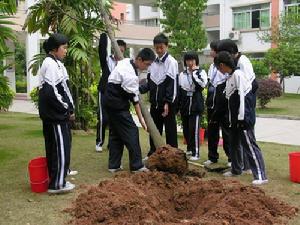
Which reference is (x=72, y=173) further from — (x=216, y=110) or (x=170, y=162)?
(x=216, y=110)

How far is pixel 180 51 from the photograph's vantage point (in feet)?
82.1

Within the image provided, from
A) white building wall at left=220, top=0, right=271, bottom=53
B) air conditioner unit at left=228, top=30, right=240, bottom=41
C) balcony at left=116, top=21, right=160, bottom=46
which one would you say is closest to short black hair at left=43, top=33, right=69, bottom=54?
balcony at left=116, top=21, right=160, bottom=46

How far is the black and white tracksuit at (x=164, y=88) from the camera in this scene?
22.4 feet

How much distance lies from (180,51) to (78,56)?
16.7 m

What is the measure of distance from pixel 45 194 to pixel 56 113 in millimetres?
961

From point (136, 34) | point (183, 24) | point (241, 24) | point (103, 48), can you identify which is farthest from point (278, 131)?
point (241, 24)

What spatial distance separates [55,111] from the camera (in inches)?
205

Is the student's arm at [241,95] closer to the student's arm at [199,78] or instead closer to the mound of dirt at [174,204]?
the mound of dirt at [174,204]

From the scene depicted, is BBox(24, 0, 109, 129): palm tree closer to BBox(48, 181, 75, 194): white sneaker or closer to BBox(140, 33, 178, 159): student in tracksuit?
BBox(140, 33, 178, 159): student in tracksuit

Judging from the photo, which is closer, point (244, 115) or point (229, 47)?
point (244, 115)

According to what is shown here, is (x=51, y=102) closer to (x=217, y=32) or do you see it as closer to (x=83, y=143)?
(x=83, y=143)

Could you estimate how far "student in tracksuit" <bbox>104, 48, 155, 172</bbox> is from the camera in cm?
590

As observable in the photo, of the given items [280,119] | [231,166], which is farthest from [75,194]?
[280,119]

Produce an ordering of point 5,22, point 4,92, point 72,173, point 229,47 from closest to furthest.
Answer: point 229,47 < point 72,173 < point 5,22 < point 4,92
